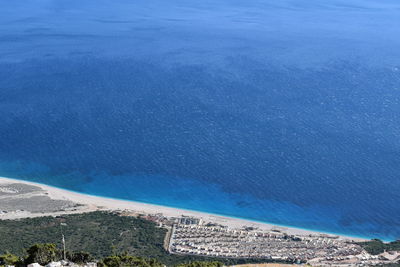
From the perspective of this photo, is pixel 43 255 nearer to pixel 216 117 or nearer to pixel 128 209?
pixel 128 209

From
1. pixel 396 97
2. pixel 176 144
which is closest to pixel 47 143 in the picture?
pixel 176 144

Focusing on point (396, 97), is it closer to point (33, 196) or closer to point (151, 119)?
point (151, 119)

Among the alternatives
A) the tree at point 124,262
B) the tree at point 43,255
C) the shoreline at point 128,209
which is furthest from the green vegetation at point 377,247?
the tree at point 43,255

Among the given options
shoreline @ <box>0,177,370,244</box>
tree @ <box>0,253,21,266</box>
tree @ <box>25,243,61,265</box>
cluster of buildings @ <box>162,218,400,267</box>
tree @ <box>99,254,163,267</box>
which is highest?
tree @ <box>25,243,61,265</box>

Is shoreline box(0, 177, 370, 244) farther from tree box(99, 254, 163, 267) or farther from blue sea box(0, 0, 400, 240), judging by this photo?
tree box(99, 254, 163, 267)

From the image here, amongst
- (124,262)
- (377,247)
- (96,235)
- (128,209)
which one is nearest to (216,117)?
(128,209)

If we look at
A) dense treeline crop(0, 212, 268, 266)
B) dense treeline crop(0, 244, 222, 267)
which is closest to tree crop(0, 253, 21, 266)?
dense treeline crop(0, 244, 222, 267)
